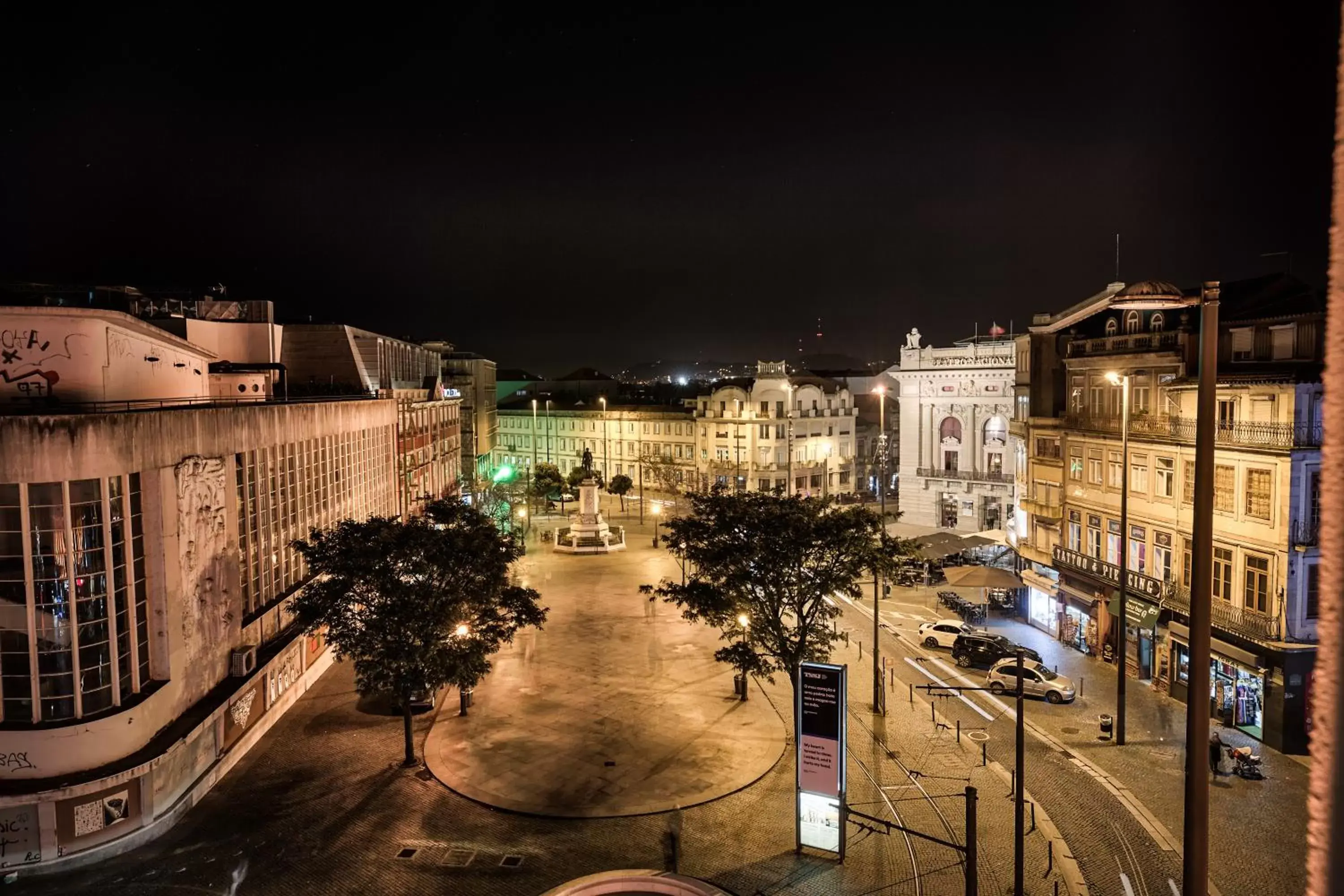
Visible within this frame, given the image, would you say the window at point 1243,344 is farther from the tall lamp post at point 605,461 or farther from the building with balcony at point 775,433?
the tall lamp post at point 605,461

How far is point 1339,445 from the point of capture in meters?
2.83

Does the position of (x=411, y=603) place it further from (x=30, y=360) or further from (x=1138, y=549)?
(x=1138, y=549)

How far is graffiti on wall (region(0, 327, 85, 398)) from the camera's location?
2011 cm

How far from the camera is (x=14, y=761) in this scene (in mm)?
18250

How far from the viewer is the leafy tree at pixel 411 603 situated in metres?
23.5

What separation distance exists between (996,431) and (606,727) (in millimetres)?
48851

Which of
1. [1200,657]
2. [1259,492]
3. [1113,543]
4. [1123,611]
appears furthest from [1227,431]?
[1200,657]

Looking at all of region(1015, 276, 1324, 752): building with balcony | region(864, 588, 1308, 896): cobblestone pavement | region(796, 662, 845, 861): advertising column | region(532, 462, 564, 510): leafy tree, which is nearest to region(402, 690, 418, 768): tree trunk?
region(796, 662, 845, 861): advertising column

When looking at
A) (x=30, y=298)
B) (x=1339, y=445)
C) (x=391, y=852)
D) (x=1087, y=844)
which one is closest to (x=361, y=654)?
(x=391, y=852)

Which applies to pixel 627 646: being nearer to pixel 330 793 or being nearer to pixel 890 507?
pixel 330 793

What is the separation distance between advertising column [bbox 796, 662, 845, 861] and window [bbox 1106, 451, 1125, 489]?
2092 cm

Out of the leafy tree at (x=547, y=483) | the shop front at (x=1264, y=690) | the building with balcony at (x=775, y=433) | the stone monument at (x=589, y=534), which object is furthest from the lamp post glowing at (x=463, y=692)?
the building with balcony at (x=775, y=433)

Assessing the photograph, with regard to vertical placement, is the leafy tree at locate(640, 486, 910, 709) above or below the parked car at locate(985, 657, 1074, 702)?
above

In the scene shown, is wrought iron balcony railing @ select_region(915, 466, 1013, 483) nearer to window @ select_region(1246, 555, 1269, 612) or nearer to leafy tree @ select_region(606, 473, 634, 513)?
leafy tree @ select_region(606, 473, 634, 513)
